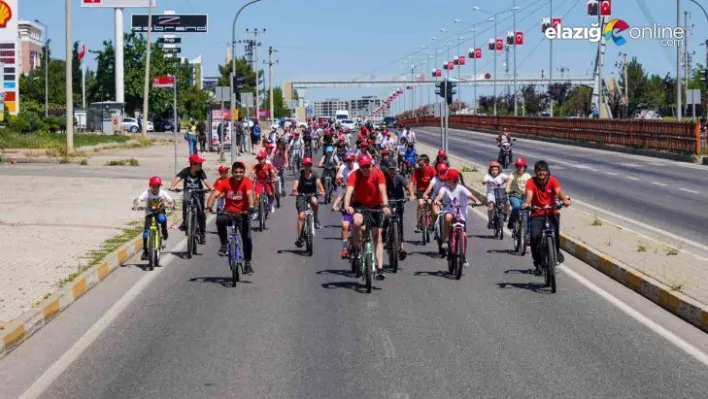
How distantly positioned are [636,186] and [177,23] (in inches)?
5310

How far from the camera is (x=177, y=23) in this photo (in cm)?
16138

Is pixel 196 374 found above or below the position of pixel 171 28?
below

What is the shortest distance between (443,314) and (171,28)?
153 metres

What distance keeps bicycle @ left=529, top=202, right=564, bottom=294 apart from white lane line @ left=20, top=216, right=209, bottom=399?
4.89m

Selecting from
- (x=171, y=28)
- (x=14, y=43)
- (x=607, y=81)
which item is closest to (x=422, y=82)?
(x=171, y=28)

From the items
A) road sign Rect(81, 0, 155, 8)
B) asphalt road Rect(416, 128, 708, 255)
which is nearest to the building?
road sign Rect(81, 0, 155, 8)

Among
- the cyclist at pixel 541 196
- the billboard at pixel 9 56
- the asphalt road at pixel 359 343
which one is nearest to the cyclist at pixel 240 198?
the asphalt road at pixel 359 343

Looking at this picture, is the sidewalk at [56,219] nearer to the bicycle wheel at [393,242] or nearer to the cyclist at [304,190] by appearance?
the cyclist at [304,190]

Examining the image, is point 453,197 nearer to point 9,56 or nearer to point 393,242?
point 393,242

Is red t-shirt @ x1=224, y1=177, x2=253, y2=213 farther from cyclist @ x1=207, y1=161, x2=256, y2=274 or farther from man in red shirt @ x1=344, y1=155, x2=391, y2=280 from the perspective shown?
man in red shirt @ x1=344, y1=155, x2=391, y2=280

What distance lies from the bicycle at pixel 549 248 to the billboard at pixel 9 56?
49775 millimetres

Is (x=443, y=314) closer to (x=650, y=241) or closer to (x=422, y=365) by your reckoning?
(x=422, y=365)

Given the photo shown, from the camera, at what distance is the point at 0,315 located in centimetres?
1120

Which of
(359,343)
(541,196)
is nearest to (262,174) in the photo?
(541,196)
